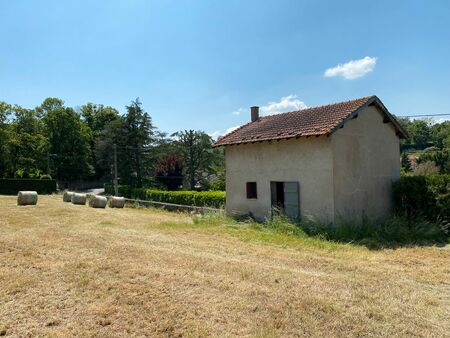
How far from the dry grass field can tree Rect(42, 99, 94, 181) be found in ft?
153

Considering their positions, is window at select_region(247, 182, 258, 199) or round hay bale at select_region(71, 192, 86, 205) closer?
window at select_region(247, 182, 258, 199)

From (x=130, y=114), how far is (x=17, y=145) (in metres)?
14.2

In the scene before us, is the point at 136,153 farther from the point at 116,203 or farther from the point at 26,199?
the point at 26,199

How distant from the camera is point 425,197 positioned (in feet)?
42.4

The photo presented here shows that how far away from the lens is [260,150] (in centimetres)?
1497

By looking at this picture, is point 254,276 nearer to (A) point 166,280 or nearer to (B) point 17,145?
(A) point 166,280

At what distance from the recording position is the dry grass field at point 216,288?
4.70 meters

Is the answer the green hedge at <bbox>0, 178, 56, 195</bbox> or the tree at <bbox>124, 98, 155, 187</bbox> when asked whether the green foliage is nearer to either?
the tree at <bbox>124, 98, 155, 187</bbox>

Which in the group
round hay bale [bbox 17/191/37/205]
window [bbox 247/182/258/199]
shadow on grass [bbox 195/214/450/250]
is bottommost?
shadow on grass [bbox 195/214/450/250]

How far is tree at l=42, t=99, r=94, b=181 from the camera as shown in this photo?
53.2 meters

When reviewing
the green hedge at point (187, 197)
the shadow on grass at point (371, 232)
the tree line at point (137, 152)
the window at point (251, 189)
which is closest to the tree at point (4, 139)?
the tree line at point (137, 152)

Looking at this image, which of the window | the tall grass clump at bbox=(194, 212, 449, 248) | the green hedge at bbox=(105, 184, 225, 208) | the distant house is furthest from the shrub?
the tall grass clump at bbox=(194, 212, 449, 248)

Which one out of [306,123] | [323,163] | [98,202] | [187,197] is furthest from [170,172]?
[323,163]

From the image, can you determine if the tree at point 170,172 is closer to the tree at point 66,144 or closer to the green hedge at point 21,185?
the green hedge at point 21,185
